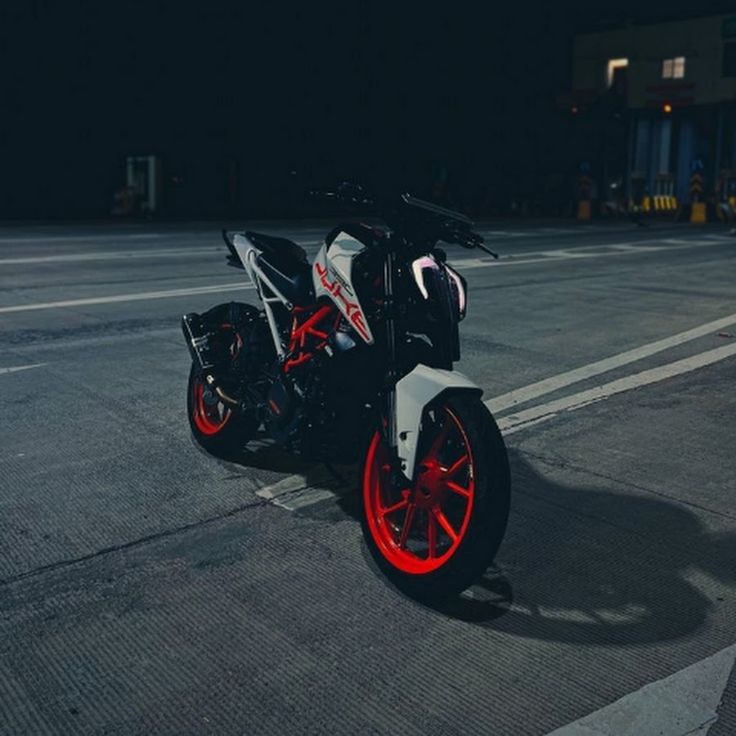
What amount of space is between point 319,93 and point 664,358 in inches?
1284

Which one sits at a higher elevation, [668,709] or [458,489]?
[458,489]

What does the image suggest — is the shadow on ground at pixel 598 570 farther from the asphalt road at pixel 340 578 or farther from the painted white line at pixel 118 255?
the painted white line at pixel 118 255

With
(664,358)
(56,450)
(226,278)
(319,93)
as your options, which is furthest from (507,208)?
(56,450)

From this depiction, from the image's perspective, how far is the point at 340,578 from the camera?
3.72 meters

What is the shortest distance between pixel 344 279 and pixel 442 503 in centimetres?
97

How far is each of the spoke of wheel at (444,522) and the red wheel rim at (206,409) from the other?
1923mm

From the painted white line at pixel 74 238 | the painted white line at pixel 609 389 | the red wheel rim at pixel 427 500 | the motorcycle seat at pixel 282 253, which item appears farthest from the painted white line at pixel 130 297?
the painted white line at pixel 74 238

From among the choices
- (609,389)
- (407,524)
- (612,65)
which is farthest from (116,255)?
(612,65)

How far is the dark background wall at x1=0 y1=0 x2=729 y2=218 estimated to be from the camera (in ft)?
104

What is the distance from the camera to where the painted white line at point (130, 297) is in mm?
10727

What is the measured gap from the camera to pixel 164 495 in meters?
4.61

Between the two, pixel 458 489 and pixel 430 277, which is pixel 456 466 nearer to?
pixel 458 489

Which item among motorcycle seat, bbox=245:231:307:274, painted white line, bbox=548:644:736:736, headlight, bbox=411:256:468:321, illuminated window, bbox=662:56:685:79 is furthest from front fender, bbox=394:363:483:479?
illuminated window, bbox=662:56:685:79

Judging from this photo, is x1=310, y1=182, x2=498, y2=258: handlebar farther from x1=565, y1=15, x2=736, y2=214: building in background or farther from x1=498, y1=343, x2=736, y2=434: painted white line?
x1=565, y1=15, x2=736, y2=214: building in background
